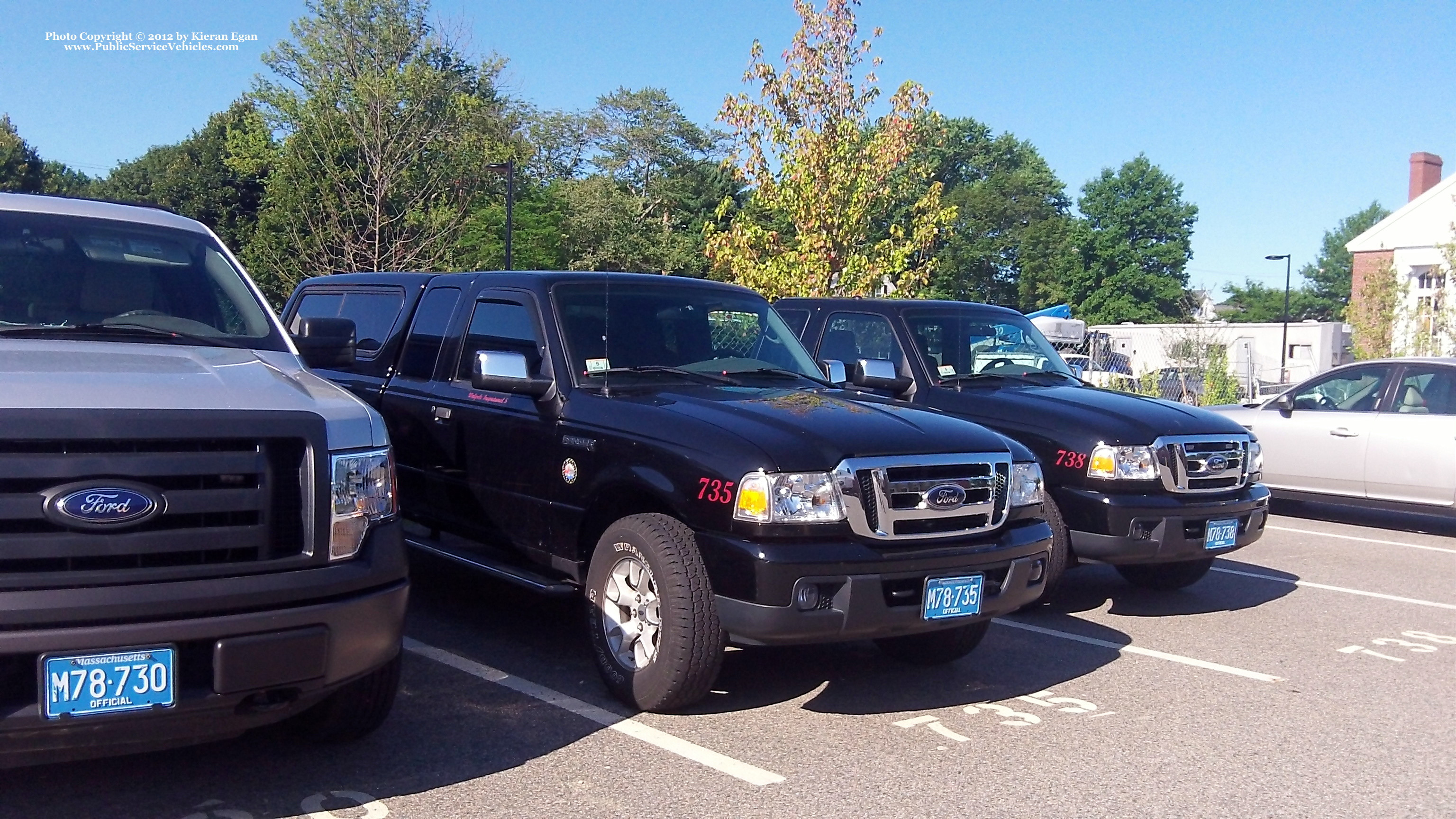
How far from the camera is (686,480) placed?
4820 mm

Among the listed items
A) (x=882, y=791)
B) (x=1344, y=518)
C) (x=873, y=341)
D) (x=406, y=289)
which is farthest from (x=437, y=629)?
(x=1344, y=518)

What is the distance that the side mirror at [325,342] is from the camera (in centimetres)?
506

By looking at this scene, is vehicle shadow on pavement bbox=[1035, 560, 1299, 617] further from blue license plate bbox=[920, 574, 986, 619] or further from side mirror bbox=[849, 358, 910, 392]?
blue license plate bbox=[920, 574, 986, 619]

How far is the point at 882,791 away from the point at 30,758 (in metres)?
2.64

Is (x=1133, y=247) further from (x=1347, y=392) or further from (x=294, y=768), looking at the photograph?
(x=294, y=768)

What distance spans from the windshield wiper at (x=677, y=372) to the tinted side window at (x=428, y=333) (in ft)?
4.41

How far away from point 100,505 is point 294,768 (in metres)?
1.34

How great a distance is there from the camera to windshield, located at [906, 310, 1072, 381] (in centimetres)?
820

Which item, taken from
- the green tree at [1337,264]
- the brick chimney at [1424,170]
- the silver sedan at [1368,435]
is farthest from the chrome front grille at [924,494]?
the green tree at [1337,264]

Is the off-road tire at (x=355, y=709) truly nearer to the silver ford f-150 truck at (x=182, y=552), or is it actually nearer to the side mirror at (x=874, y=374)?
the silver ford f-150 truck at (x=182, y=552)

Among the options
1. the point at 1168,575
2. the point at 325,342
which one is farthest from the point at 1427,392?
the point at 325,342

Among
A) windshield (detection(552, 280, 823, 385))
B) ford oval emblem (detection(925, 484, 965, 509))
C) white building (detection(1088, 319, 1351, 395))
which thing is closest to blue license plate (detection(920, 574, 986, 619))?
ford oval emblem (detection(925, 484, 965, 509))

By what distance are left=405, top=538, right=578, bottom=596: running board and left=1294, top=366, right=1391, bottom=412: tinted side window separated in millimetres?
8841

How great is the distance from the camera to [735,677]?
5656 mm
